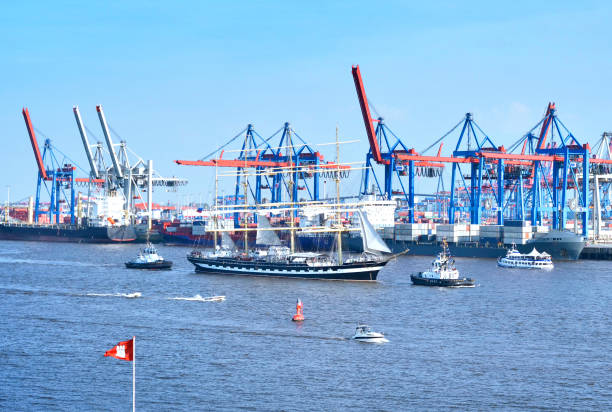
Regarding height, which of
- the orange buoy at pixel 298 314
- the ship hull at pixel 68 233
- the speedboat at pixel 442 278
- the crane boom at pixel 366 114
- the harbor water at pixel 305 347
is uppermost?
the crane boom at pixel 366 114

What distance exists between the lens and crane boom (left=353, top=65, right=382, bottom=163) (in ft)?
389

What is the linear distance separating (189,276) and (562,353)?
148 ft

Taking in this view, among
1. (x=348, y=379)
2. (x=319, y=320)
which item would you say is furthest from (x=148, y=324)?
(x=348, y=379)

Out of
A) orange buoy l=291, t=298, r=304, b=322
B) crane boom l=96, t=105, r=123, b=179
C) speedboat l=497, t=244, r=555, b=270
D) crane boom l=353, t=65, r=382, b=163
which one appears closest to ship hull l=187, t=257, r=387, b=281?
orange buoy l=291, t=298, r=304, b=322

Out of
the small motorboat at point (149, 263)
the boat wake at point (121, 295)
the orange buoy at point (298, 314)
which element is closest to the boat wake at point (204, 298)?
the boat wake at point (121, 295)

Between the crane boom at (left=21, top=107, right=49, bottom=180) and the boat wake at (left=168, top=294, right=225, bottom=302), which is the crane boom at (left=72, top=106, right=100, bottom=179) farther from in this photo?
the boat wake at (left=168, top=294, right=225, bottom=302)

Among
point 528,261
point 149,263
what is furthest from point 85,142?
point 528,261

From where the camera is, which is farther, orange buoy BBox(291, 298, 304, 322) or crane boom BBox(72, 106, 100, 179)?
crane boom BBox(72, 106, 100, 179)

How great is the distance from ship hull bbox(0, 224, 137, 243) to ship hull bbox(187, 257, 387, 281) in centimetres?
7726

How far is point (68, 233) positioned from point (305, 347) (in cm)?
12748

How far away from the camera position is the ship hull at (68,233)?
156375mm

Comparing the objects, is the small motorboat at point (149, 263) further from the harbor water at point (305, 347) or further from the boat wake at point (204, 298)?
the boat wake at point (204, 298)

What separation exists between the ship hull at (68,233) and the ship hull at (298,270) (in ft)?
253

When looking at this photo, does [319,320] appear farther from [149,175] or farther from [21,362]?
[149,175]
